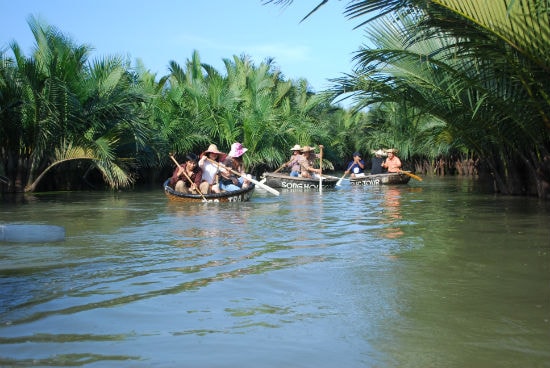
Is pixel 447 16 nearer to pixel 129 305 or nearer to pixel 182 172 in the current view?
pixel 129 305

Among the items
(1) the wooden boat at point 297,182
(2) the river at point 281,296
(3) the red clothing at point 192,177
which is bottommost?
(2) the river at point 281,296

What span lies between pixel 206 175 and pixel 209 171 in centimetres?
13

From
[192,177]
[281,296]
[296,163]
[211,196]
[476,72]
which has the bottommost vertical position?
[281,296]

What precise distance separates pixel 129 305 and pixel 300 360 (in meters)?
1.78

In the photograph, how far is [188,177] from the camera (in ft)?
52.3

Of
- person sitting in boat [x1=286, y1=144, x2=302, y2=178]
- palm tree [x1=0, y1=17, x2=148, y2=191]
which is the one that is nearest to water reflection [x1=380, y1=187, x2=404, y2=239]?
person sitting in boat [x1=286, y1=144, x2=302, y2=178]

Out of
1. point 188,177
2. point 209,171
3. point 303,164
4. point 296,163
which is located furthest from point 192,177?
point 296,163

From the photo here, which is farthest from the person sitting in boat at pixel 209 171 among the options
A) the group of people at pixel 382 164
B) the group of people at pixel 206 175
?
the group of people at pixel 382 164

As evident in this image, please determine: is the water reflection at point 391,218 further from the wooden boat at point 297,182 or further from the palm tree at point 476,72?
the wooden boat at point 297,182

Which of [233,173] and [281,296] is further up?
[233,173]

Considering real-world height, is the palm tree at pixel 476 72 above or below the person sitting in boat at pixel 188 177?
above

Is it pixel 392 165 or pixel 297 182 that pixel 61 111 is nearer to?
pixel 297 182

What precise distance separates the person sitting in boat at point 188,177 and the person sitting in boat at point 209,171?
0.14 meters

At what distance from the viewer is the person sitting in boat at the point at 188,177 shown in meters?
16.1
